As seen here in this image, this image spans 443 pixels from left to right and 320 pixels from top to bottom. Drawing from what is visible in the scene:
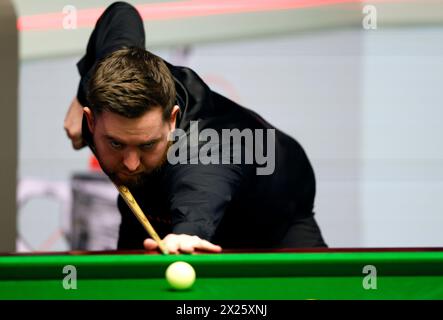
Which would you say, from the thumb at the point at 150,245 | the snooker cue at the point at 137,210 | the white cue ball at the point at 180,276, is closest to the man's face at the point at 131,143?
the snooker cue at the point at 137,210

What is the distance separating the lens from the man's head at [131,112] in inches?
116

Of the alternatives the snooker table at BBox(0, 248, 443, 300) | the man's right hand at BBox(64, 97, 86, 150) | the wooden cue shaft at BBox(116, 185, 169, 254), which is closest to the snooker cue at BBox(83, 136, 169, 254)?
the wooden cue shaft at BBox(116, 185, 169, 254)

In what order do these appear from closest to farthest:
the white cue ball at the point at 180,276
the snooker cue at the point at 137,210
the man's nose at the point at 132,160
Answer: the white cue ball at the point at 180,276 < the snooker cue at the point at 137,210 < the man's nose at the point at 132,160

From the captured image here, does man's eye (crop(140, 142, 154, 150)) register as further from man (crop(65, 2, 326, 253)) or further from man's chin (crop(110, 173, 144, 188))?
man's chin (crop(110, 173, 144, 188))

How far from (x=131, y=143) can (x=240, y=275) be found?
95 centimetres

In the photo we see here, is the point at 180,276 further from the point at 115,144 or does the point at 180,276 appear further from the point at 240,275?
the point at 115,144

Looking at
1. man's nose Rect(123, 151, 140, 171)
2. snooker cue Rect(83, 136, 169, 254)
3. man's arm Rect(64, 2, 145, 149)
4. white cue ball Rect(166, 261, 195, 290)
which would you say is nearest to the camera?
white cue ball Rect(166, 261, 195, 290)

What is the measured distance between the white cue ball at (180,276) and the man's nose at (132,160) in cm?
100

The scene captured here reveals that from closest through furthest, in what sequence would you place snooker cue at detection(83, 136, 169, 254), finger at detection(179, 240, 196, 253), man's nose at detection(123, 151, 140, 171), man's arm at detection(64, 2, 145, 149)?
finger at detection(179, 240, 196, 253) < snooker cue at detection(83, 136, 169, 254) < man's nose at detection(123, 151, 140, 171) < man's arm at detection(64, 2, 145, 149)

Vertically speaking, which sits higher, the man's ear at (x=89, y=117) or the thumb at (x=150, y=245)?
the man's ear at (x=89, y=117)

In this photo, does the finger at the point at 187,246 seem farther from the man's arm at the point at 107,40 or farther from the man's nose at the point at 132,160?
the man's arm at the point at 107,40

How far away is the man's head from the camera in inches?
116
